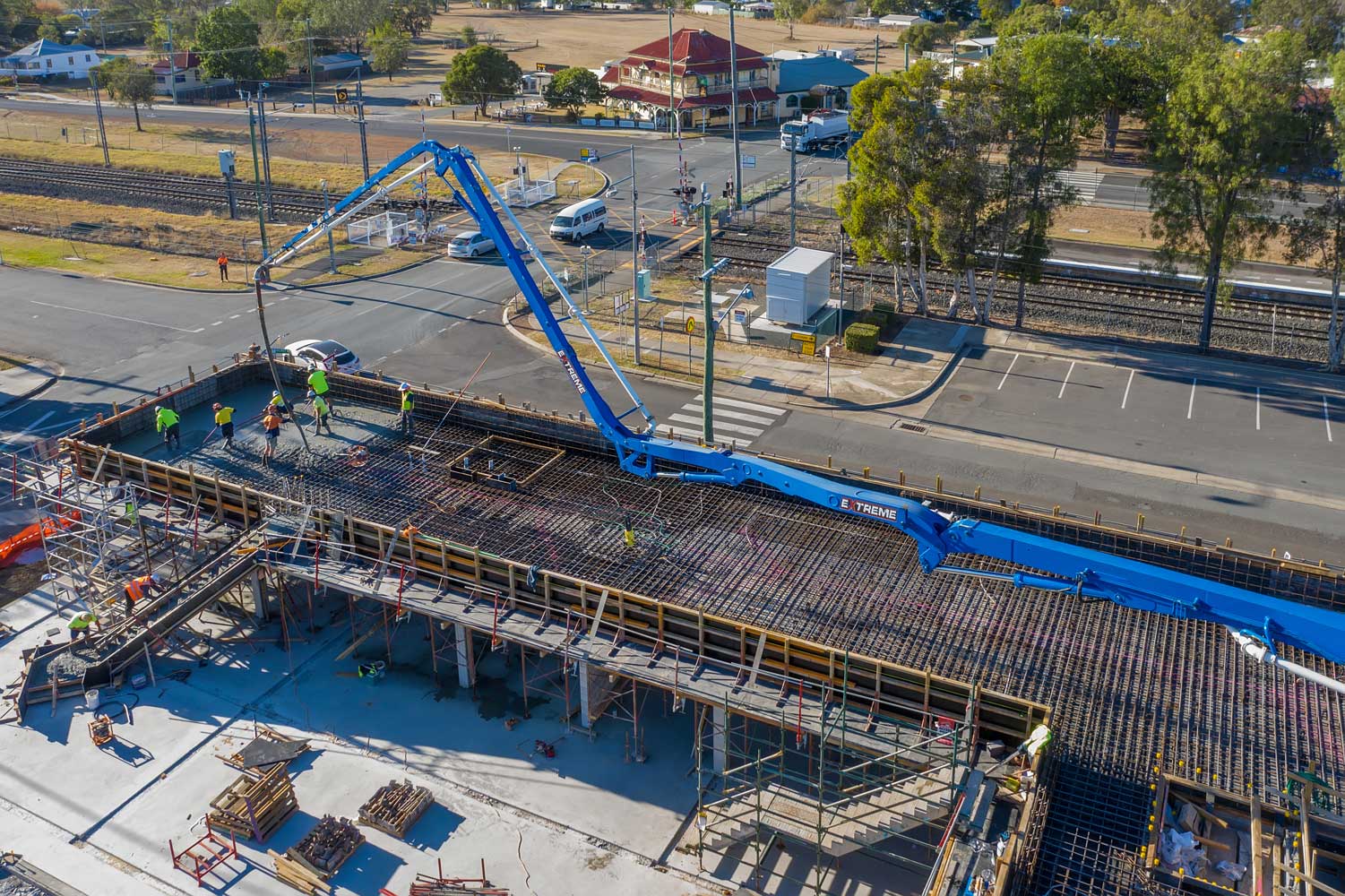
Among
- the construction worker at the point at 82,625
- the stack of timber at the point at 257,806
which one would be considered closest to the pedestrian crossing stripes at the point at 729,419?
the construction worker at the point at 82,625

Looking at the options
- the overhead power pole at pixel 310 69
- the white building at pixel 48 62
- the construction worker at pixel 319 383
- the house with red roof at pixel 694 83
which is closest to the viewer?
the construction worker at pixel 319 383

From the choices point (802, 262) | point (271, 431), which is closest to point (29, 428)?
point (271, 431)

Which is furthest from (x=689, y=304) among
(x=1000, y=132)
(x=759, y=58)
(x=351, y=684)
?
(x=759, y=58)

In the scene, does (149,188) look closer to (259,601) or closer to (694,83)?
(694,83)

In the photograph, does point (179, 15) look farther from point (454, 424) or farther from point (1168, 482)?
point (1168, 482)

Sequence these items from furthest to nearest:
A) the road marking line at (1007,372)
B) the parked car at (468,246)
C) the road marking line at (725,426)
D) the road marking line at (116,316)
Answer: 1. the parked car at (468,246)
2. the road marking line at (116,316)
3. the road marking line at (1007,372)
4. the road marking line at (725,426)

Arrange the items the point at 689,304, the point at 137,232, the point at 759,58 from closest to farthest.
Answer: the point at 689,304 → the point at 137,232 → the point at 759,58

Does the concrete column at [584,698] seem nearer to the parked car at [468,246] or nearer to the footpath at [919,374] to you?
the footpath at [919,374]

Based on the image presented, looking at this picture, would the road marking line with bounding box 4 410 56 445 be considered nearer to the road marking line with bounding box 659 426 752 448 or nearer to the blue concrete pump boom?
the blue concrete pump boom
